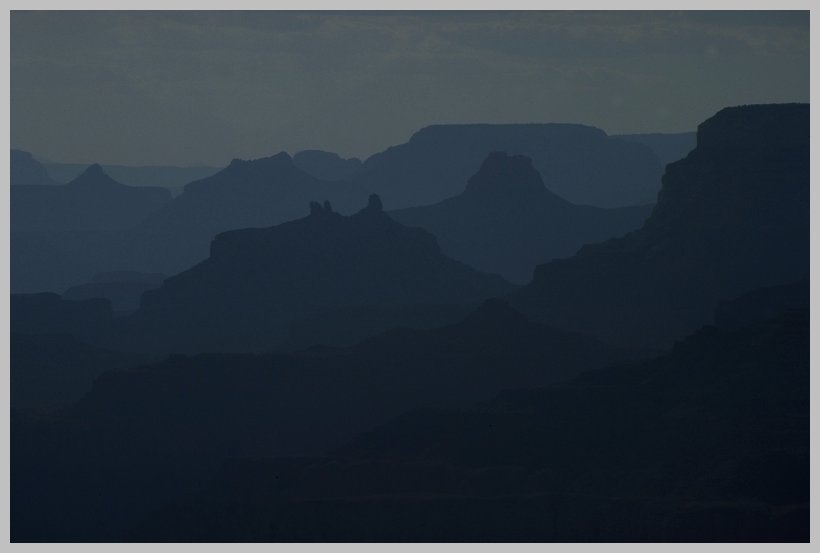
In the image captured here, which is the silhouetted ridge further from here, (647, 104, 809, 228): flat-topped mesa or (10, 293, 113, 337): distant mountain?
(10, 293, 113, 337): distant mountain

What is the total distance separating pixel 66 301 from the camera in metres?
168

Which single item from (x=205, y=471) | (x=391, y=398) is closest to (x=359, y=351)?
(x=391, y=398)

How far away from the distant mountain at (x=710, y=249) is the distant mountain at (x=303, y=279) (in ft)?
51.7

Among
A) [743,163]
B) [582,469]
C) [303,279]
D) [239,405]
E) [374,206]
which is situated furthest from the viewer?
[374,206]

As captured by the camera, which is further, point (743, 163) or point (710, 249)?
point (743, 163)

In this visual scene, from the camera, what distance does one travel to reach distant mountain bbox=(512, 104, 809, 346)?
14938 cm

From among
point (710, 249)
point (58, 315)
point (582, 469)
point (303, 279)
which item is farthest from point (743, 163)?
point (582, 469)

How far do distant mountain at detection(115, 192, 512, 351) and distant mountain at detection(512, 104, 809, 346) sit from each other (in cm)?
1576

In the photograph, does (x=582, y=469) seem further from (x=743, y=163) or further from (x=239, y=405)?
(x=743, y=163)

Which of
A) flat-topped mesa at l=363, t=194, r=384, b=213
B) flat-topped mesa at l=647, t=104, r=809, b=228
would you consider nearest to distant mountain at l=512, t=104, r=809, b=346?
flat-topped mesa at l=647, t=104, r=809, b=228

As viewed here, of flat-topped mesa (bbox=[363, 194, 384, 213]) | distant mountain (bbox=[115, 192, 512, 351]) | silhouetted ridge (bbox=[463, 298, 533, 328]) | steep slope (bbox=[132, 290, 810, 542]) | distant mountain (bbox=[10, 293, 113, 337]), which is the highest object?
flat-topped mesa (bbox=[363, 194, 384, 213])

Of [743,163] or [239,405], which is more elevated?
[743,163]

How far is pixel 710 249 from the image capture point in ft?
509

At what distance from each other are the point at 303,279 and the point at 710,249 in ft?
136
